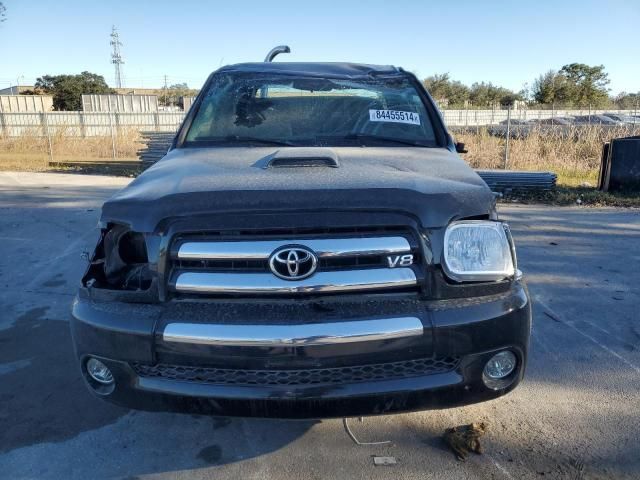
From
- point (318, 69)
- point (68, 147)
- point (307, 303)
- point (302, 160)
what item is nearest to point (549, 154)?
point (318, 69)

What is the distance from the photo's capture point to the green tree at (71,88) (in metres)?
46.7

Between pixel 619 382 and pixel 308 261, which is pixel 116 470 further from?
pixel 619 382

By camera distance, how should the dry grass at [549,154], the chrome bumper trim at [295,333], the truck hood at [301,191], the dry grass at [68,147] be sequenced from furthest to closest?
the dry grass at [68,147] → the dry grass at [549,154] → the truck hood at [301,191] → the chrome bumper trim at [295,333]

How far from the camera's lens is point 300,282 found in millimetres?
2064

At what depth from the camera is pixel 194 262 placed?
214 cm

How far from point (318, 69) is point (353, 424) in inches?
102

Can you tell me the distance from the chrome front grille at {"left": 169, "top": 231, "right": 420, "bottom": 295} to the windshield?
4.41 feet

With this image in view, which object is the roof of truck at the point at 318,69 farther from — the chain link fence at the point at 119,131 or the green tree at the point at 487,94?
the green tree at the point at 487,94

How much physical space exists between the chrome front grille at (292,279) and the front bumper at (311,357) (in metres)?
0.09

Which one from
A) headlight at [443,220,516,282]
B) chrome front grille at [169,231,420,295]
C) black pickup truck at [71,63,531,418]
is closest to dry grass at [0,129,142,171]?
black pickup truck at [71,63,531,418]

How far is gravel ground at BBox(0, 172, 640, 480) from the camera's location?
2482 mm

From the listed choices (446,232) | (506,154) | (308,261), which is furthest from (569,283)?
(506,154)

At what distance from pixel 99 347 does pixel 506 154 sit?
12672 millimetres

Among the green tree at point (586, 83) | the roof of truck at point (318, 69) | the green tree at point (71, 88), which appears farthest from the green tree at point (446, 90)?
the roof of truck at point (318, 69)
